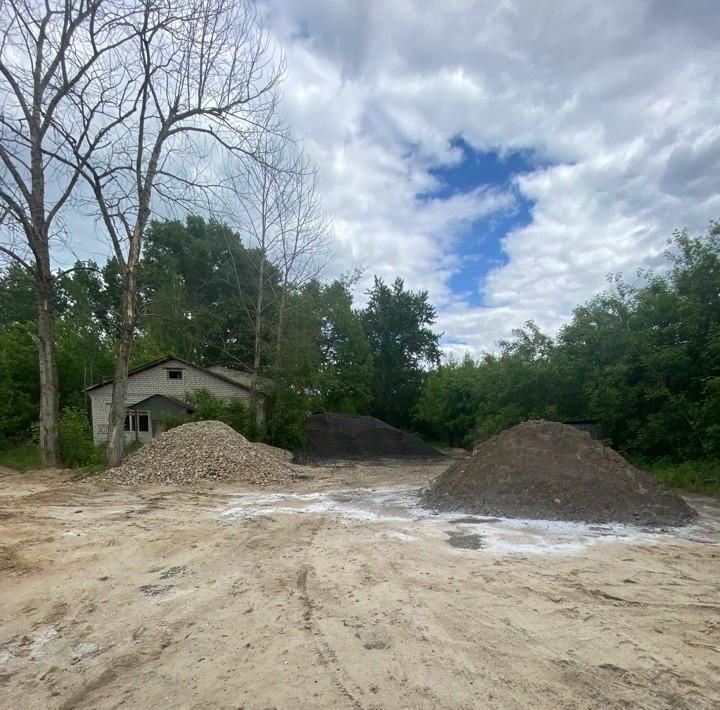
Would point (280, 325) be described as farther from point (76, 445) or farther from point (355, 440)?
point (76, 445)

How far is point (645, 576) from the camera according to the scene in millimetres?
4879

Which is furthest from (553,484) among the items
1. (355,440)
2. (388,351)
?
(388,351)

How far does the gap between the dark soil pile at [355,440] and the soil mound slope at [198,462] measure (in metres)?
8.40

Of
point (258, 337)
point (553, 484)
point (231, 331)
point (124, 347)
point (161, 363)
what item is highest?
point (231, 331)

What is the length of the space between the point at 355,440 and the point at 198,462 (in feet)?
39.4

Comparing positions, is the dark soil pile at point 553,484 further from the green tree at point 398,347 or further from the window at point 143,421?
the green tree at point 398,347

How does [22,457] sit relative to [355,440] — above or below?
above

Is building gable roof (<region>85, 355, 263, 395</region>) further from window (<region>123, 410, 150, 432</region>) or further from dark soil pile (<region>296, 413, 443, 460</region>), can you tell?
dark soil pile (<region>296, 413, 443, 460</region>)

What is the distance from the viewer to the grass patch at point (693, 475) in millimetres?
10781

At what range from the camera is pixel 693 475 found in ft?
37.1

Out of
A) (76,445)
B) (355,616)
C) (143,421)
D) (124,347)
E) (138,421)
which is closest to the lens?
(355,616)

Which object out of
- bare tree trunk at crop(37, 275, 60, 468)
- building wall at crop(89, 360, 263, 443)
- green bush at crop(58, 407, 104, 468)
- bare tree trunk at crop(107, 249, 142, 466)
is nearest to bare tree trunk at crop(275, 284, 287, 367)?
building wall at crop(89, 360, 263, 443)

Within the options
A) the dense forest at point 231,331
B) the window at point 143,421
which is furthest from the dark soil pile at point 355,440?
the window at point 143,421

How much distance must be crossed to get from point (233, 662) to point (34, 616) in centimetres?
201
